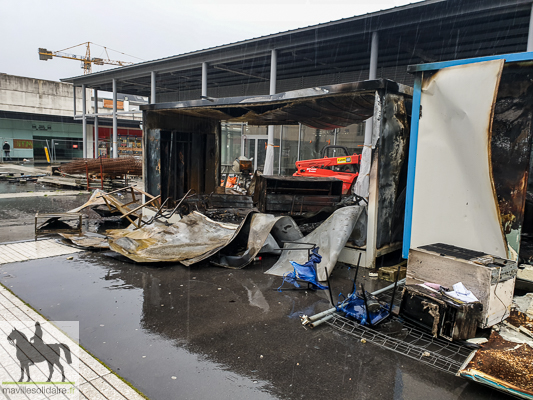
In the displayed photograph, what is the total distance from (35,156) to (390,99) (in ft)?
114

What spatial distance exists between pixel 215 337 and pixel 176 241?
308 centimetres

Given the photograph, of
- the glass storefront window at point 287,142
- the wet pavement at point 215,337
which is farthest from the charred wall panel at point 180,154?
the glass storefront window at point 287,142

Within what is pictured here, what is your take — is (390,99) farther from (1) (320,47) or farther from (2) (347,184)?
(1) (320,47)

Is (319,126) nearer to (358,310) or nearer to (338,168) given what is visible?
(338,168)

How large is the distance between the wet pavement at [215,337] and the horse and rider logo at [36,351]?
0.80 ft

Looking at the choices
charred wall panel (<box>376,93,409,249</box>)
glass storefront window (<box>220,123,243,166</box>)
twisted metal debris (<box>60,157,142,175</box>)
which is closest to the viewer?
charred wall panel (<box>376,93,409,249</box>)

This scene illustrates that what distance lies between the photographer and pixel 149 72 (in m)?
17.9

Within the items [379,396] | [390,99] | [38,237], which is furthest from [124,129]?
[379,396]

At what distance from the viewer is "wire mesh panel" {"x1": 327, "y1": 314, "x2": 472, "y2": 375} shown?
3320 mm

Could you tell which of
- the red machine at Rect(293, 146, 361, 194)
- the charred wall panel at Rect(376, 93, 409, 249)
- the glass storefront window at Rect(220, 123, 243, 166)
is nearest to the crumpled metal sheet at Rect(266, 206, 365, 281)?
the charred wall panel at Rect(376, 93, 409, 249)

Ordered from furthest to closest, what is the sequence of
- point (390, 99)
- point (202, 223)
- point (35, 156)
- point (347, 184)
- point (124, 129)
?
point (124, 129), point (35, 156), point (347, 184), point (202, 223), point (390, 99)

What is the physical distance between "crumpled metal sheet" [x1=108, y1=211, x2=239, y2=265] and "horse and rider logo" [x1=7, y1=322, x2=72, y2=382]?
7.78ft

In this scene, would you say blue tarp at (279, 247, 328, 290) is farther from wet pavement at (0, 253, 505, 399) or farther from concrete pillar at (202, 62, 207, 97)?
concrete pillar at (202, 62, 207, 97)

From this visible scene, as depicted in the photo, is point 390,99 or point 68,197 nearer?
point 390,99
